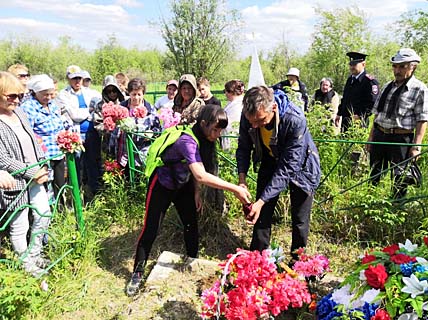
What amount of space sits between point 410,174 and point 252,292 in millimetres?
2343

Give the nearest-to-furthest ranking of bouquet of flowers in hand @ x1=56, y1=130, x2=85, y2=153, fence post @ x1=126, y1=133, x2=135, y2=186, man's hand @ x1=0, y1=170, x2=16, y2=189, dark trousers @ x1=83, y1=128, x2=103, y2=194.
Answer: man's hand @ x1=0, y1=170, x2=16, y2=189 → bouquet of flowers in hand @ x1=56, y1=130, x2=85, y2=153 → fence post @ x1=126, y1=133, x2=135, y2=186 → dark trousers @ x1=83, y1=128, x2=103, y2=194

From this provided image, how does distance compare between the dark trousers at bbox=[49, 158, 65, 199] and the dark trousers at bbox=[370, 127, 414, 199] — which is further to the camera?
the dark trousers at bbox=[49, 158, 65, 199]

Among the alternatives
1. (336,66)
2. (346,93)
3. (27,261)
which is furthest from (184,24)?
(27,261)

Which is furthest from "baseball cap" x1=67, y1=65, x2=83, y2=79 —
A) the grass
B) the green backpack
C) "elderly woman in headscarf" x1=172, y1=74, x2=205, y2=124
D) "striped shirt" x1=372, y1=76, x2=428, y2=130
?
"striped shirt" x1=372, y1=76, x2=428, y2=130

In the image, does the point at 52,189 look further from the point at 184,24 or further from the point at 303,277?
the point at 184,24

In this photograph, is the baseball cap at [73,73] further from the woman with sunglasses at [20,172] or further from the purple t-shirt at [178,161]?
the purple t-shirt at [178,161]

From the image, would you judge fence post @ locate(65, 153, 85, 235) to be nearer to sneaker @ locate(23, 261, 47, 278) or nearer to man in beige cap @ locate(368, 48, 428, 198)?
sneaker @ locate(23, 261, 47, 278)

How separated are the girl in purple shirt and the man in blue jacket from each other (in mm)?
219

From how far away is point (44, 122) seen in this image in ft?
12.4

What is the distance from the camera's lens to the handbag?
357 cm

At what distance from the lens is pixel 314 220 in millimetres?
3641

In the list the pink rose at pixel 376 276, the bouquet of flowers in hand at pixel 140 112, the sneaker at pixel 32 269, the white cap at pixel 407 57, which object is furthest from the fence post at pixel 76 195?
the white cap at pixel 407 57

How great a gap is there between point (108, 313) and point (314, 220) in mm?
2019

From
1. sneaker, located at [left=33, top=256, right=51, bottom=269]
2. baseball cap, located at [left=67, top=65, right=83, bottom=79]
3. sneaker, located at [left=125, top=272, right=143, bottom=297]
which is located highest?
baseball cap, located at [left=67, top=65, right=83, bottom=79]
